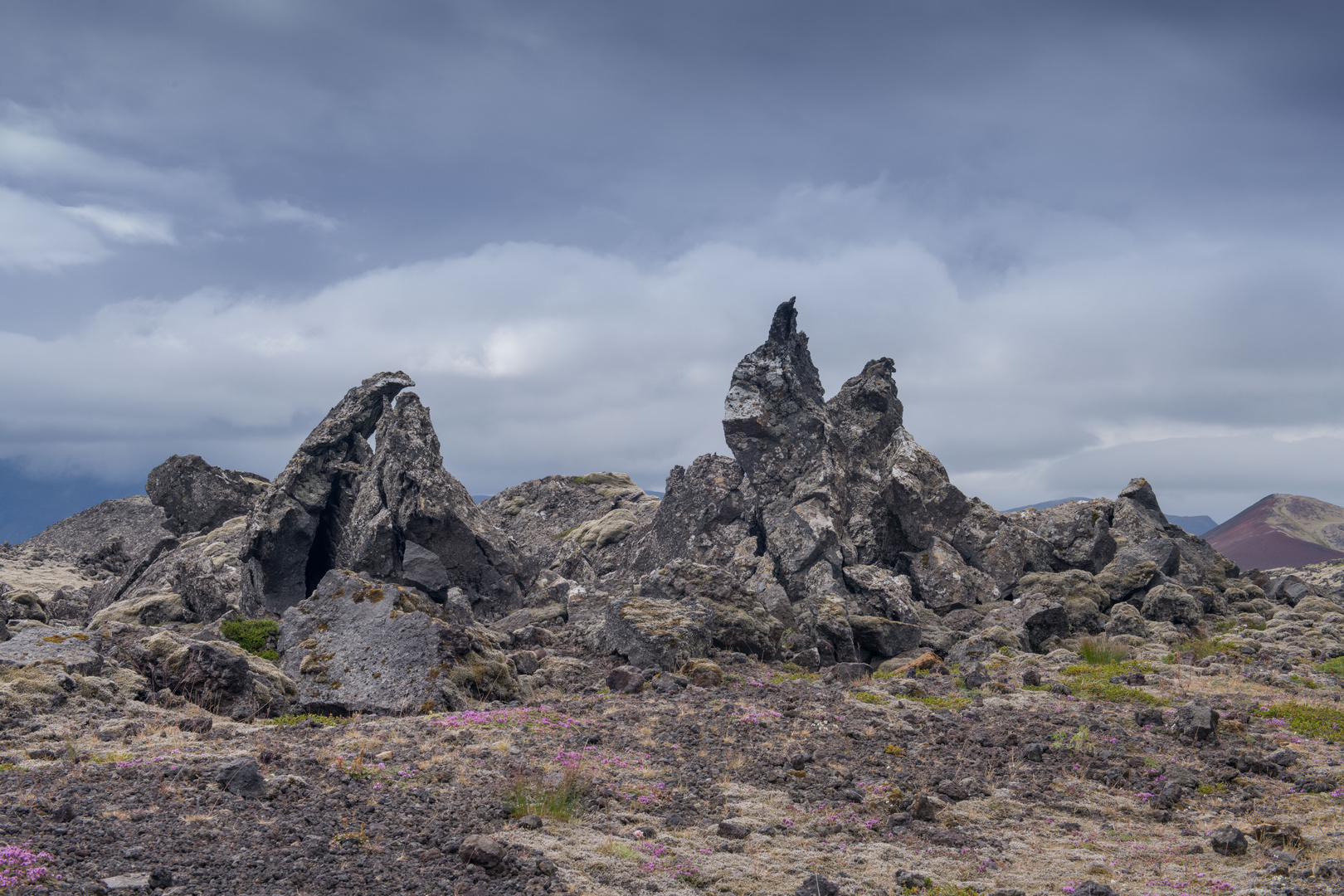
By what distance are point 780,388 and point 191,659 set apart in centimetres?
2833

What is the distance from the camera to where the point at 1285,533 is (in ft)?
297

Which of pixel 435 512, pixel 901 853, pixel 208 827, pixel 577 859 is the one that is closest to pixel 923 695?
pixel 901 853

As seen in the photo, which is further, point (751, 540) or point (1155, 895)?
point (751, 540)

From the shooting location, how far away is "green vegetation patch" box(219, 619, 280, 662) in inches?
968

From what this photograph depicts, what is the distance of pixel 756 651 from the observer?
2631cm

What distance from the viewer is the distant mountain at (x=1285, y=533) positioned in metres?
85.1

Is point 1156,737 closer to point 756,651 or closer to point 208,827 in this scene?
point 756,651

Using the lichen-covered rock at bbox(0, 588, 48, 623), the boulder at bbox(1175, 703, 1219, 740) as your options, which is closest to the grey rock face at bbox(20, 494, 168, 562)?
the lichen-covered rock at bbox(0, 588, 48, 623)

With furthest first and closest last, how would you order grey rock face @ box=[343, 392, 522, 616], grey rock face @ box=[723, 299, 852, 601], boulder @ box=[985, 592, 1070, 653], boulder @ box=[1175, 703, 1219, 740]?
grey rock face @ box=[723, 299, 852, 601], grey rock face @ box=[343, 392, 522, 616], boulder @ box=[985, 592, 1070, 653], boulder @ box=[1175, 703, 1219, 740]

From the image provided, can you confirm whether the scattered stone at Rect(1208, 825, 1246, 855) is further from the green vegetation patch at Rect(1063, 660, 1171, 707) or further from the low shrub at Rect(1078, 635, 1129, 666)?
the low shrub at Rect(1078, 635, 1129, 666)

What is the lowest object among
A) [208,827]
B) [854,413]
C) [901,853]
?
[901,853]

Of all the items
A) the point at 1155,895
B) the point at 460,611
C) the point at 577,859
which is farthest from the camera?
the point at 460,611

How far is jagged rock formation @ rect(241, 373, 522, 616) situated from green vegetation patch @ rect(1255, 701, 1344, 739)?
84.7 ft

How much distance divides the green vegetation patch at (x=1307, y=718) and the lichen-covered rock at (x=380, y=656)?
16777 millimetres
